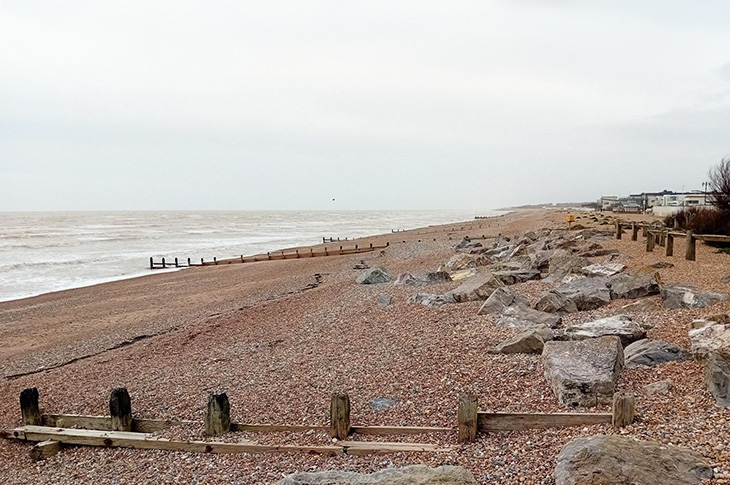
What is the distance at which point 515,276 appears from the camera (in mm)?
14531

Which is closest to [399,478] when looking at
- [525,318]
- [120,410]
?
[120,410]

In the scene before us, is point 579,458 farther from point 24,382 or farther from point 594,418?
point 24,382

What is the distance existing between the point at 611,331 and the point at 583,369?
1.91m

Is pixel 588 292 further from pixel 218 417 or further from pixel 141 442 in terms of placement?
pixel 141 442

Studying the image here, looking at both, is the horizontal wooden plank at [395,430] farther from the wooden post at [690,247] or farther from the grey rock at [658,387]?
the wooden post at [690,247]

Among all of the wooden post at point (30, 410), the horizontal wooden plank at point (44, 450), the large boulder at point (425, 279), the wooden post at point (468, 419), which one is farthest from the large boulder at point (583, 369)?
the large boulder at point (425, 279)

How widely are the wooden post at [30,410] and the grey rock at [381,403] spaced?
17.3ft

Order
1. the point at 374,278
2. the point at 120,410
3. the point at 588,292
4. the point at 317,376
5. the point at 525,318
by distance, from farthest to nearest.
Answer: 1. the point at 374,278
2. the point at 588,292
3. the point at 525,318
4. the point at 317,376
5. the point at 120,410

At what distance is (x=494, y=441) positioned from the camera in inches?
209

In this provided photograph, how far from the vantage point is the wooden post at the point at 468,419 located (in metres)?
5.41

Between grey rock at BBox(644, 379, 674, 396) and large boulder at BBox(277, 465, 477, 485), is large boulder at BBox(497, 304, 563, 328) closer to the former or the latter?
grey rock at BBox(644, 379, 674, 396)

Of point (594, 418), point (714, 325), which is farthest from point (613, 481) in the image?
point (714, 325)

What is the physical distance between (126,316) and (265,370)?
10.4m

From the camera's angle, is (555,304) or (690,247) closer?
(555,304)
